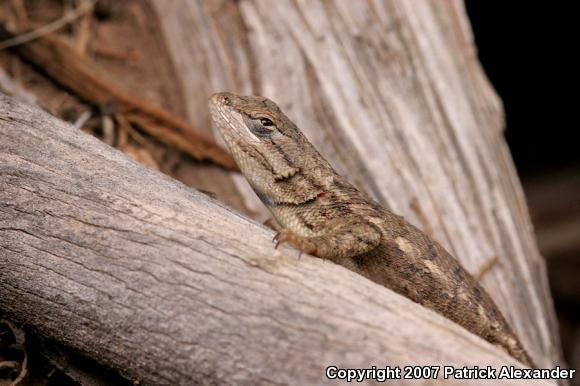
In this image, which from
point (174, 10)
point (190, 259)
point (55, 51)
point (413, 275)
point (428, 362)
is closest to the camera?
point (428, 362)

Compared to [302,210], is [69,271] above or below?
below

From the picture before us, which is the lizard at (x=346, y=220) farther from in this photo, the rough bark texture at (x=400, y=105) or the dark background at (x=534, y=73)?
the dark background at (x=534, y=73)

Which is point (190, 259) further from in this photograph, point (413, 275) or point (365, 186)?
point (365, 186)

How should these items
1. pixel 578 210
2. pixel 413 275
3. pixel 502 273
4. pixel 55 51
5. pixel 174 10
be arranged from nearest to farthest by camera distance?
pixel 413 275 < pixel 502 273 < pixel 55 51 < pixel 174 10 < pixel 578 210

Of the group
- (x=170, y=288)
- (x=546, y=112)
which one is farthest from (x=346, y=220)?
(x=546, y=112)

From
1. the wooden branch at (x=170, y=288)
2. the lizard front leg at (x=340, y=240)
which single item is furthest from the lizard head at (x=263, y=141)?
the wooden branch at (x=170, y=288)

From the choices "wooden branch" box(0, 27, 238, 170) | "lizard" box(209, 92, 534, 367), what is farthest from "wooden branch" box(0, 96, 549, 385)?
"wooden branch" box(0, 27, 238, 170)

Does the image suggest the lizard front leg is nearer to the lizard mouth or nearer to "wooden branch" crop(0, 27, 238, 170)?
the lizard mouth

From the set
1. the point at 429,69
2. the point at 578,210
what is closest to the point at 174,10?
the point at 429,69
